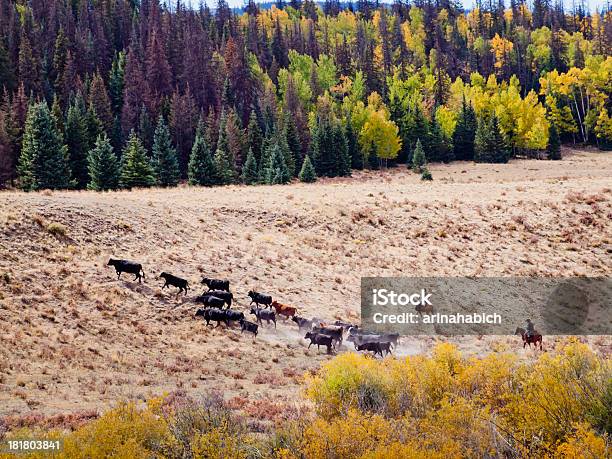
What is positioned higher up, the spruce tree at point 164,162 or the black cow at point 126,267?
the spruce tree at point 164,162

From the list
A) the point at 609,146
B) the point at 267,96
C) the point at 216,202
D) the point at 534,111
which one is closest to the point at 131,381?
the point at 216,202

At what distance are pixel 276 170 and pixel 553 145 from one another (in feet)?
181

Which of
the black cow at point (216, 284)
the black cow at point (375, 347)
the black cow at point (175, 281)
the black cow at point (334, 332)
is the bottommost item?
the black cow at point (375, 347)

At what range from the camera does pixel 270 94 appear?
100188 millimetres

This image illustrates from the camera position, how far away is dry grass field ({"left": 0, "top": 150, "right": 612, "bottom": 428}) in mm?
15453

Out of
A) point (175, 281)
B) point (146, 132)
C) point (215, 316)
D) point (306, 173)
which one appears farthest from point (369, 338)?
point (146, 132)

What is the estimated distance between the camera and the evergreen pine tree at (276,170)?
62.4 meters

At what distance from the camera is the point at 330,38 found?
520ft

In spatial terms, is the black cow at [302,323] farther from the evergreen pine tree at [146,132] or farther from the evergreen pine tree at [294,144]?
the evergreen pine tree at [146,132]

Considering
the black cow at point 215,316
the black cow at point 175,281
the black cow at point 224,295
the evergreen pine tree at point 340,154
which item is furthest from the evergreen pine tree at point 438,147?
the black cow at point 215,316

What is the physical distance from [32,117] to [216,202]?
3154 centimetres

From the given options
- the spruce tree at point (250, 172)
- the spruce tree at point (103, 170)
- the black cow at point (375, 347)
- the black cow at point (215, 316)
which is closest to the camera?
the black cow at point (375, 347)

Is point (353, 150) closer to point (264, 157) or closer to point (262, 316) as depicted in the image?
point (264, 157)

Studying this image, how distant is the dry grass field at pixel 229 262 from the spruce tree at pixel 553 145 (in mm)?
45284
